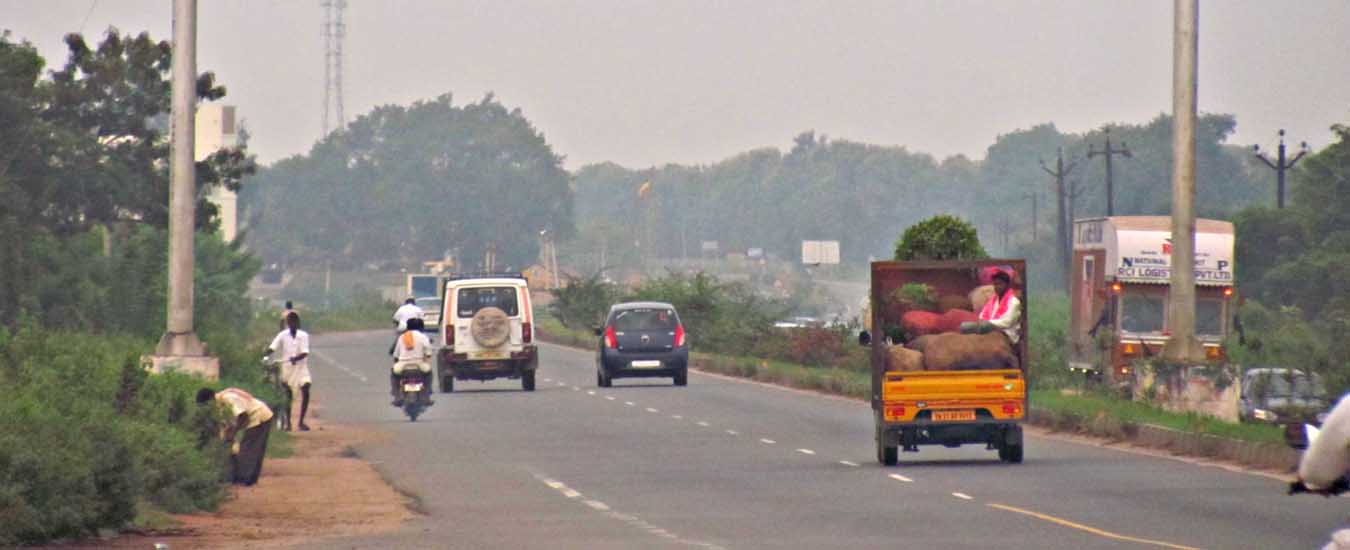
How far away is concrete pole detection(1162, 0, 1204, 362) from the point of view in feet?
94.7

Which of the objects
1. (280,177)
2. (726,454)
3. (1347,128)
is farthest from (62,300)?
(280,177)

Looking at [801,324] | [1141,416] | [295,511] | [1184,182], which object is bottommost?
[295,511]

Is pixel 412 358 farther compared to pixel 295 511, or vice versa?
pixel 412 358

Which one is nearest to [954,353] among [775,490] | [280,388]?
[775,490]

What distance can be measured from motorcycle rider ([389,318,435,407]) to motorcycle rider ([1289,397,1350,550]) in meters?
28.4

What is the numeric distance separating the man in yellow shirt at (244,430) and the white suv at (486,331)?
68.9ft

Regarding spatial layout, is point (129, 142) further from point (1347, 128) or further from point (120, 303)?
point (1347, 128)

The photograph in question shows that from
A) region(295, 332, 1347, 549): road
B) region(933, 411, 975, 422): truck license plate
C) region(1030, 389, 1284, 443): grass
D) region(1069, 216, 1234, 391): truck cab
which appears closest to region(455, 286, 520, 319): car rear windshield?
region(295, 332, 1347, 549): road

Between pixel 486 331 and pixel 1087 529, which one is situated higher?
pixel 486 331

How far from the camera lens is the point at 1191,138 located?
29547 mm

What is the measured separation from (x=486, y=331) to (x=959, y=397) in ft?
67.4

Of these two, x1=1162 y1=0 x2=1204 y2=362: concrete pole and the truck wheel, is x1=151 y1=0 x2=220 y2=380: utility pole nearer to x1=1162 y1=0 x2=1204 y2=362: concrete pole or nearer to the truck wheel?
the truck wheel

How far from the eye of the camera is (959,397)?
79.6 ft

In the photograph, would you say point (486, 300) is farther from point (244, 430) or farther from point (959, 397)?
point (244, 430)
